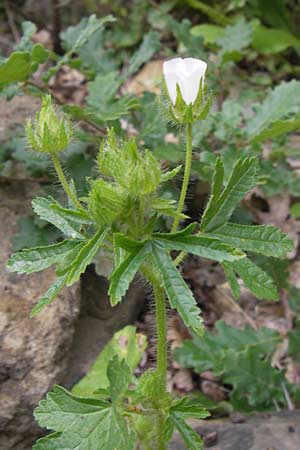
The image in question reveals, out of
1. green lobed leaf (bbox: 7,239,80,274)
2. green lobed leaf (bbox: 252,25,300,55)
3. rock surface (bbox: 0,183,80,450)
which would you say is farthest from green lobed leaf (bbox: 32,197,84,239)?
green lobed leaf (bbox: 252,25,300,55)

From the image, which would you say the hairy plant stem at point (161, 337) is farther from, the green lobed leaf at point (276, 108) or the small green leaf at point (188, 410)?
the green lobed leaf at point (276, 108)

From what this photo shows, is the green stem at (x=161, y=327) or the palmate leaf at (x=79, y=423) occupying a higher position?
the green stem at (x=161, y=327)

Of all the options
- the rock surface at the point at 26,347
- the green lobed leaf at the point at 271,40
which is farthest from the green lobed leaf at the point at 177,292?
the green lobed leaf at the point at 271,40

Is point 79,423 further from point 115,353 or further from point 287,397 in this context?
point 287,397

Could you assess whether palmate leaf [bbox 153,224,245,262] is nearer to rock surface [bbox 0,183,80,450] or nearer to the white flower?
the white flower

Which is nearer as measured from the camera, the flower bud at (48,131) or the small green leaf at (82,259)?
the small green leaf at (82,259)

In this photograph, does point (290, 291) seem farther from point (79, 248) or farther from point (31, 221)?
point (79, 248)

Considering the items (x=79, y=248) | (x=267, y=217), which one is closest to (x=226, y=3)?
(x=267, y=217)
